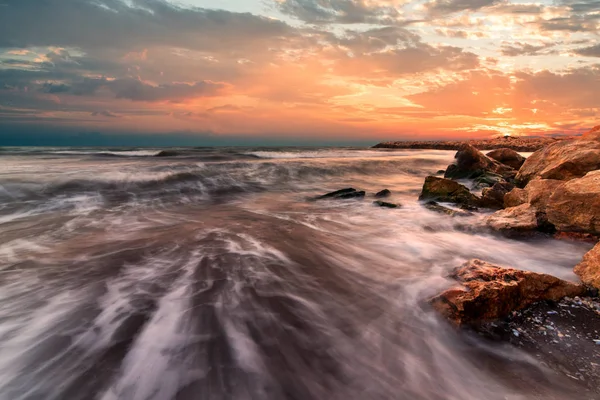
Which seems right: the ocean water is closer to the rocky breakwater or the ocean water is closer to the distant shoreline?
the rocky breakwater

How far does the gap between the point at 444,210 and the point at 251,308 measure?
6033 millimetres

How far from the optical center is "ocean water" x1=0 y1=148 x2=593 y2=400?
247cm

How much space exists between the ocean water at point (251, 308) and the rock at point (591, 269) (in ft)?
1.91

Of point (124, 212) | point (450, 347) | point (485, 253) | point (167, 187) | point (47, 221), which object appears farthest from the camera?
point (167, 187)

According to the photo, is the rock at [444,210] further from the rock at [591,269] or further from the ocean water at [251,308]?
the rock at [591,269]

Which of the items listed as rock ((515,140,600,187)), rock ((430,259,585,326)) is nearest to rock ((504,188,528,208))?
rock ((515,140,600,187))

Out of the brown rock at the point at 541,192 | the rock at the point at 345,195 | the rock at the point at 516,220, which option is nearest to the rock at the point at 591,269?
the rock at the point at 516,220

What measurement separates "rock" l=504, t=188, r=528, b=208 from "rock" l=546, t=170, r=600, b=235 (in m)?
1.50

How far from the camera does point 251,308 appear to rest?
3562 mm

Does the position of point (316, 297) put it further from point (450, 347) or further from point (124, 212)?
point (124, 212)

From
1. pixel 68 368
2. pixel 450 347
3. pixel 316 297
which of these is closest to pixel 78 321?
pixel 68 368

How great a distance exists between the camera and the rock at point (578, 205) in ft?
15.1

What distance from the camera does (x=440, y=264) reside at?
4.84 m

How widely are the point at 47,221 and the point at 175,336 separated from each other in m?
6.84
